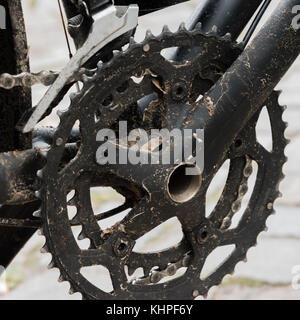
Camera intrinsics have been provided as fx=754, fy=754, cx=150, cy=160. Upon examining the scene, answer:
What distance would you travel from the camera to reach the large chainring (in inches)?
40.2

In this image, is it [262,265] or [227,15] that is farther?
[262,265]

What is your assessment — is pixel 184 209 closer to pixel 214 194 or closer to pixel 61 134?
pixel 61 134

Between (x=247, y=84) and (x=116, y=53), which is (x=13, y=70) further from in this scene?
(x=247, y=84)

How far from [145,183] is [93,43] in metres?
0.21

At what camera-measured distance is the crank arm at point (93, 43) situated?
102cm

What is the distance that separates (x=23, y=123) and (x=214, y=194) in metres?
1.30

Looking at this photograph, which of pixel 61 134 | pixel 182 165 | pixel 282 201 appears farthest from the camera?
pixel 282 201

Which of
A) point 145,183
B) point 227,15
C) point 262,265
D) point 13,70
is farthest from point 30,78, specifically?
point 262,265

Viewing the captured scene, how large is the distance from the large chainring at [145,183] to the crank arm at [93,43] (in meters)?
0.04

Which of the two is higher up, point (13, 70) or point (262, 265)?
point (13, 70)

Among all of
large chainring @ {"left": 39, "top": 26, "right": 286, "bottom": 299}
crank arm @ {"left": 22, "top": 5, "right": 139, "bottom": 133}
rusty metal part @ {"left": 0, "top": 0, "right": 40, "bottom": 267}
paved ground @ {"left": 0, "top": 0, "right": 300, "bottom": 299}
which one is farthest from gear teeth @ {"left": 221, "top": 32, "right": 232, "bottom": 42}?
paved ground @ {"left": 0, "top": 0, "right": 300, "bottom": 299}

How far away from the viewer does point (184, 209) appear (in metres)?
1.15

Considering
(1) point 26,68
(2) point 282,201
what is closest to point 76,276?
(1) point 26,68

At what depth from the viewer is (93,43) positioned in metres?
1.03
